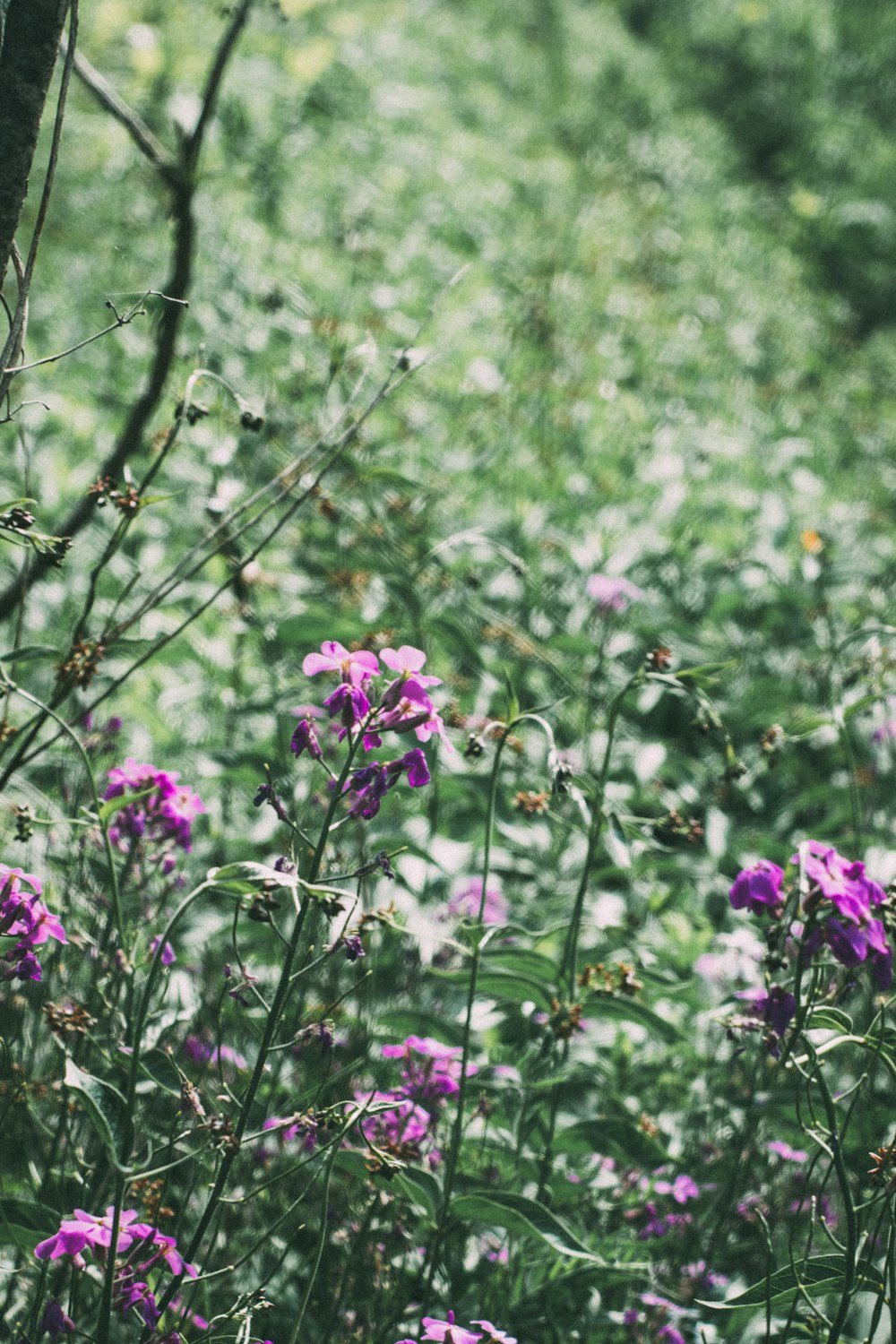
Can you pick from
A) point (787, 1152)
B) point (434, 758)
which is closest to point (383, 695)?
point (434, 758)

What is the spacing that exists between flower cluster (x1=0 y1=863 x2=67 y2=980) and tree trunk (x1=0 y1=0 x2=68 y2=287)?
546mm

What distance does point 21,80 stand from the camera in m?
1.11

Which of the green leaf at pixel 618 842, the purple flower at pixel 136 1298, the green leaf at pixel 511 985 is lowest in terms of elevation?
the purple flower at pixel 136 1298

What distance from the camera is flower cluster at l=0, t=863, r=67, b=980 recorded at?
1102 mm

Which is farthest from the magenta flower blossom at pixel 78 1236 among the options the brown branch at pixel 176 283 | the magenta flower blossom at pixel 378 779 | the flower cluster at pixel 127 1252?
the brown branch at pixel 176 283

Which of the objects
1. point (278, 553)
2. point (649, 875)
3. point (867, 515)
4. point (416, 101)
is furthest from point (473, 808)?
point (416, 101)

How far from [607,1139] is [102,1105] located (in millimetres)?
→ 631

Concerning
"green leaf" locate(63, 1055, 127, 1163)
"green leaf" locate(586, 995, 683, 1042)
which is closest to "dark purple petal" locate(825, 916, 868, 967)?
"green leaf" locate(586, 995, 683, 1042)

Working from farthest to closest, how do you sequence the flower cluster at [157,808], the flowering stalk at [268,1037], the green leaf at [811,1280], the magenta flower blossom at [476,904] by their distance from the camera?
the magenta flower blossom at [476,904] < the flower cluster at [157,808] < the green leaf at [811,1280] < the flowering stalk at [268,1037]

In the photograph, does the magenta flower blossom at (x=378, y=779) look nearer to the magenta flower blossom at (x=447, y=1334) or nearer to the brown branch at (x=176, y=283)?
the magenta flower blossom at (x=447, y=1334)

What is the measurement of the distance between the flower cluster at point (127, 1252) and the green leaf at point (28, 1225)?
0.03 metres

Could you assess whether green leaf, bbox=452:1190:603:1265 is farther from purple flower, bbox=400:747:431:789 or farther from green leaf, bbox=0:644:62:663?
green leaf, bbox=0:644:62:663

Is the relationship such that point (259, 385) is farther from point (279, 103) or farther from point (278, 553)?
point (279, 103)

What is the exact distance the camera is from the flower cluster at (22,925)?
1.10m
